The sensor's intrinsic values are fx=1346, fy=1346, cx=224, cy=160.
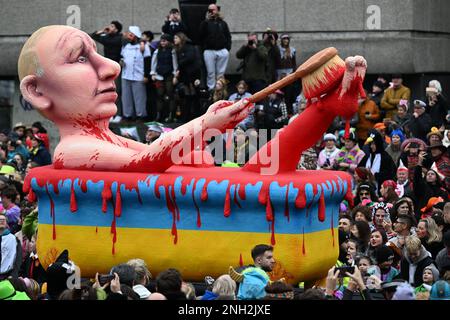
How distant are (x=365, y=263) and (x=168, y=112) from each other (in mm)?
8999

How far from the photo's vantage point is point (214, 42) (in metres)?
18.8

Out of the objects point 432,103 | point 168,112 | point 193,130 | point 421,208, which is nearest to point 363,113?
A: point 432,103

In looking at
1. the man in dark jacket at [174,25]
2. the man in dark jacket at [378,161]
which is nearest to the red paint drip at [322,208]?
the man in dark jacket at [378,161]

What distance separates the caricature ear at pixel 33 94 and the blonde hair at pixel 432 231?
11.5 feet

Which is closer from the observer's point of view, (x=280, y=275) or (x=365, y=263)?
(x=280, y=275)

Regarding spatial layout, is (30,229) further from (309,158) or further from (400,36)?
(400,36)

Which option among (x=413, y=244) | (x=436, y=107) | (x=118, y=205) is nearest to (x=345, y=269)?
(x=413, y=244)

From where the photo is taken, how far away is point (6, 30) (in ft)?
75.6

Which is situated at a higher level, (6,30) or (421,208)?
(6,30)

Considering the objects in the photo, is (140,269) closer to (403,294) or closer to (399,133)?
(403,294)

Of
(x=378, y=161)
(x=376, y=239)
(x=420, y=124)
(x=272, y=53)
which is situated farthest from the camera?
(x=272, y=53)

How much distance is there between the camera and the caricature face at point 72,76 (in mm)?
→ 10438

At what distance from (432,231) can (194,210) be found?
8.83ft

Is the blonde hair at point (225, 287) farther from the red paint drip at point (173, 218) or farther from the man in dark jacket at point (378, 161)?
the man in dark jacket at point (378, 161)
